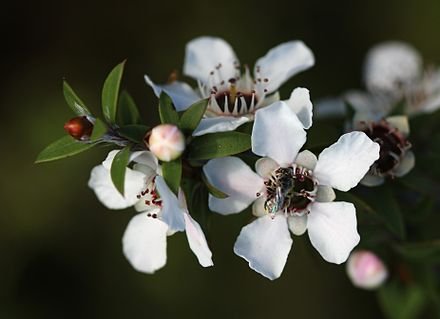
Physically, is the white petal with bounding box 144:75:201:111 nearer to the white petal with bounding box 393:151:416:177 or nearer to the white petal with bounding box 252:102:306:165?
the white petal with bounding box 252:102:306:165

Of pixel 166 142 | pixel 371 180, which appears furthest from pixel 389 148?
pixel 166 142

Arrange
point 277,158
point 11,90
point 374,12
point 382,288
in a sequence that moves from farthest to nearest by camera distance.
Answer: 1. point 374,12
2. point 11,90
3. point 382,288
4. point 277,158

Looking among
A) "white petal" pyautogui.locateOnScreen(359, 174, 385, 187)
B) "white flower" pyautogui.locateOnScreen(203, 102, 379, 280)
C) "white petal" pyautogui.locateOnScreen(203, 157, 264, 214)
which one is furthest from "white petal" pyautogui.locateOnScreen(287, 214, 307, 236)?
"white petal" pyautogui.locateOnScreen(359, 174, 385, 187)

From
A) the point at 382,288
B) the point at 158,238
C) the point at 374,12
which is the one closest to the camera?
the point at 158,238

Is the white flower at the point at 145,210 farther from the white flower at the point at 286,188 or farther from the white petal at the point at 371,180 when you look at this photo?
the white petal at the point at 371,180

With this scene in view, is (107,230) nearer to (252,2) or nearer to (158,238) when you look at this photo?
(252,2)

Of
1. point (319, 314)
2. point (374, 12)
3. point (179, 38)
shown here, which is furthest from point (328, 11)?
point (319, 314)

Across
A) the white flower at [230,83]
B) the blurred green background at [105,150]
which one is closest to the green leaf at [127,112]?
the white flower at [230,83]
